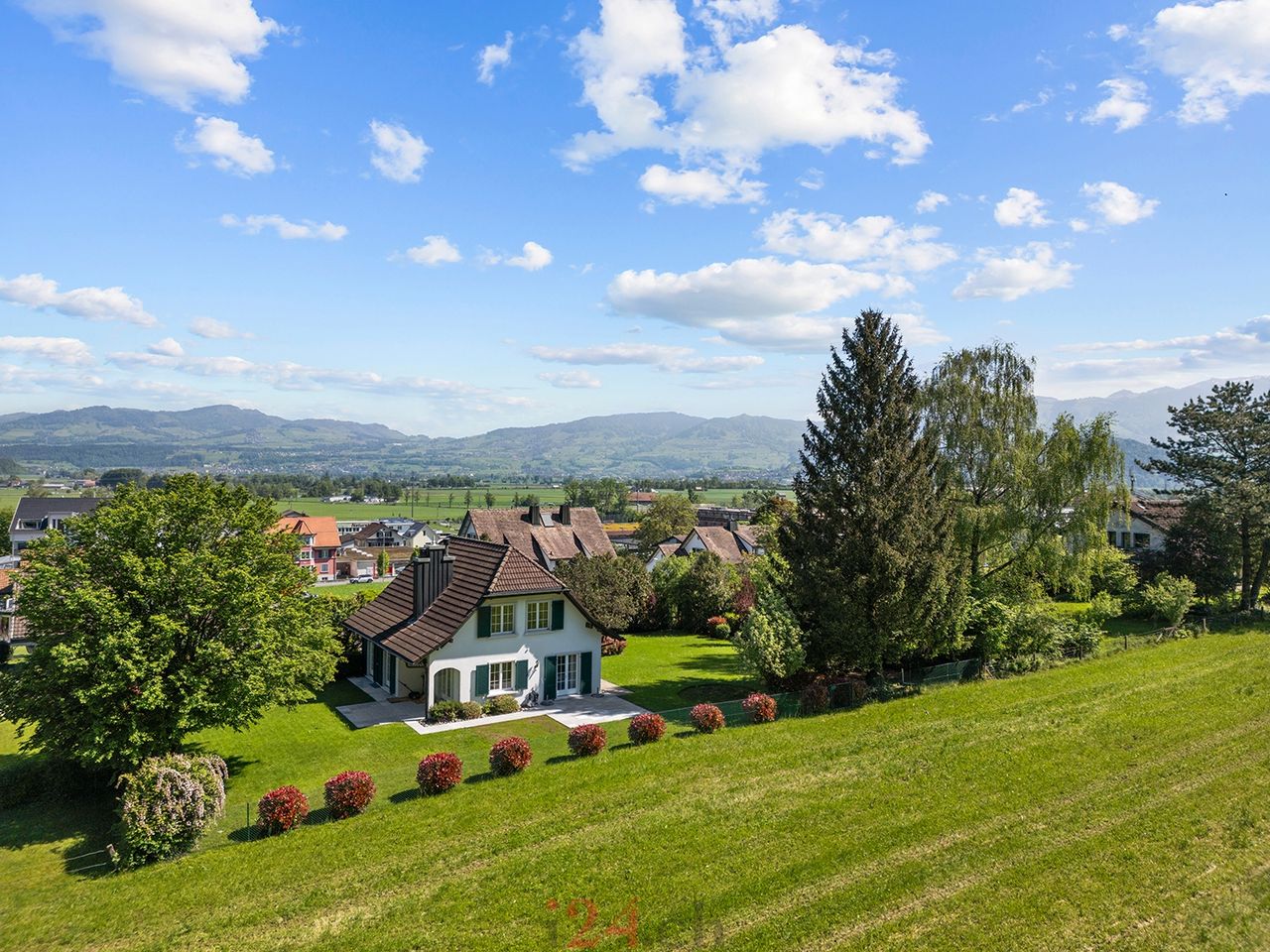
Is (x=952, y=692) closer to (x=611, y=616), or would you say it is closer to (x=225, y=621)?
(x=611, y=616)

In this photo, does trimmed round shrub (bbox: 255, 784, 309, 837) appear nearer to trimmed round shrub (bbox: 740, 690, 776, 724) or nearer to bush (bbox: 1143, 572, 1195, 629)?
trimmed round shrub (bbox: 740, 690, 776, 724)

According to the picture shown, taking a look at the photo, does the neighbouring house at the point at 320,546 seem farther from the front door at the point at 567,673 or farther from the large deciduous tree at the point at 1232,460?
the large deciduous tree at the point at 1232,460

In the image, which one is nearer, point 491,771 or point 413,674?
point 491,771

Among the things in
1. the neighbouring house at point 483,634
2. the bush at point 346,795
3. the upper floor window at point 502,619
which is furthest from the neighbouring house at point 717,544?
the bush at point 346,795

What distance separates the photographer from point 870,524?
25.7 m

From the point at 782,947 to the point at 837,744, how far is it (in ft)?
33.2

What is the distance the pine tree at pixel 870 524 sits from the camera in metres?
25.6

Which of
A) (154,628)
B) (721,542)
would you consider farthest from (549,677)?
(721,542)

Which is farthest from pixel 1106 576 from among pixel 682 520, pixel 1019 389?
pixel 682 520

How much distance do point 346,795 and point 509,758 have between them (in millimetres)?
4164

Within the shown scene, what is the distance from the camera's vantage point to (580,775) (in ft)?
63.0

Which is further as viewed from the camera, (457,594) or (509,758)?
(457,594)

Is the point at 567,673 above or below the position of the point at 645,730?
below

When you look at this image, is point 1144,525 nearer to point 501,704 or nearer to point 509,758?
point 501,704
